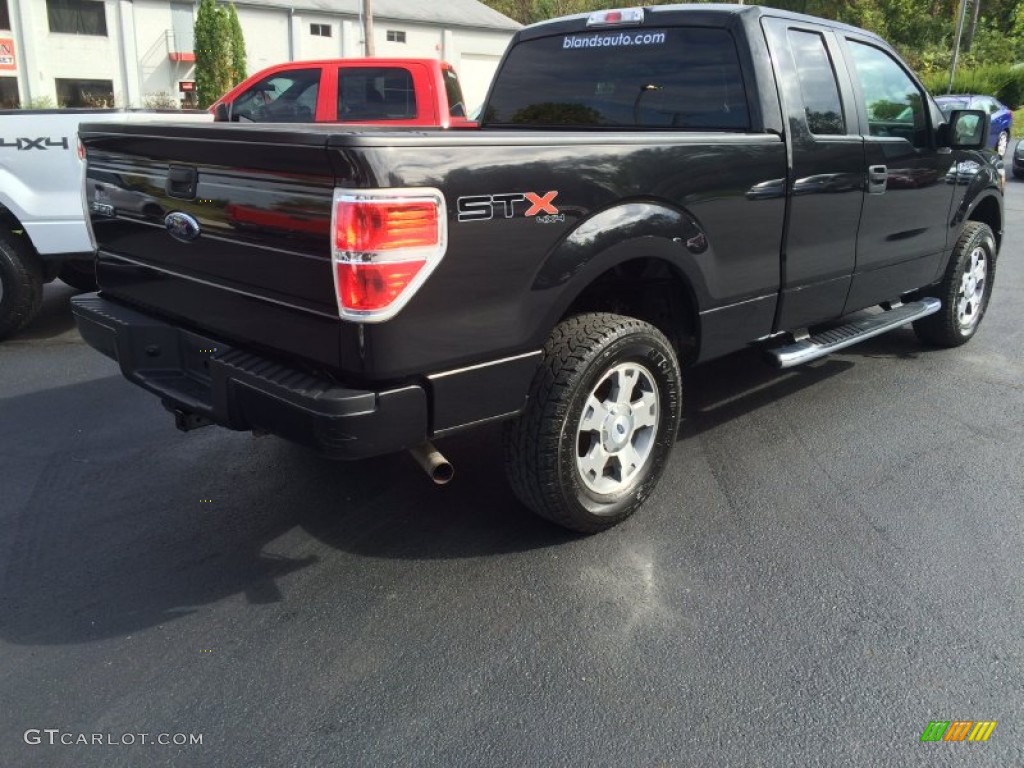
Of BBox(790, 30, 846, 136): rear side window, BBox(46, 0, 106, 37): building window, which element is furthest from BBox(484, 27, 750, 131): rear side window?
BBox(46, 0, 106, 37): building window

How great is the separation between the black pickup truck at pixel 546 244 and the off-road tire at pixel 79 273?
3059 millimetres

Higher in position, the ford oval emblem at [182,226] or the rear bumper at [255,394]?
the ford oval emblem at [182,226]

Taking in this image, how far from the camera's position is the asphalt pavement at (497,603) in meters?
2.41

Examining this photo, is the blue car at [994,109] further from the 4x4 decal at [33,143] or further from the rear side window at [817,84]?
the 4x4 decal at [33,143]

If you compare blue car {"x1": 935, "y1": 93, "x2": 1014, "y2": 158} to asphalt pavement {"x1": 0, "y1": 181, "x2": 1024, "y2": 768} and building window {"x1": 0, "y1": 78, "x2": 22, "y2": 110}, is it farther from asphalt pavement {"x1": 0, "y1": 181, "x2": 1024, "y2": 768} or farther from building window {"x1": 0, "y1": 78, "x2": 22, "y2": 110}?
building window {"x1": 0, "y1": 78, "x2": 22, "y2": 110}

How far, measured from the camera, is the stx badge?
2648 mm

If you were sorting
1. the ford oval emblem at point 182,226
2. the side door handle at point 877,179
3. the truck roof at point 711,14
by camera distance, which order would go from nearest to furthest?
the ford oval emblem at point 182,226, the truck roof at point 711,14, the side door handle at point 877,179

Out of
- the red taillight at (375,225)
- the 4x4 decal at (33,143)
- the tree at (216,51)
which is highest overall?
the tree at (216,51)

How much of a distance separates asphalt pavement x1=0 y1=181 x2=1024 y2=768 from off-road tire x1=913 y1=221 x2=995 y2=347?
1.25 metres

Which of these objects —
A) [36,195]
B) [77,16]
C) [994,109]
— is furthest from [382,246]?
[77,16]

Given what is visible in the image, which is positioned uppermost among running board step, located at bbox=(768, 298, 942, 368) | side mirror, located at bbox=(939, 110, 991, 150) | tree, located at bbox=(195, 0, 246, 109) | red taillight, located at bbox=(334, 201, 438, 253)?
tree, located at bbox=(195, 0, 246, 109)

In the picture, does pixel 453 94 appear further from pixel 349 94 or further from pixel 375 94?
pixel 349 94

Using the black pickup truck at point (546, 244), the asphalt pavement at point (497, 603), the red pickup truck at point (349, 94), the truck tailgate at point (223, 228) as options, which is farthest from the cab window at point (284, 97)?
the truck tailgate at point (223, 228)

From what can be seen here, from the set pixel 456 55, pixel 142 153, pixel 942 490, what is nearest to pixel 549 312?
pixel 142 153
